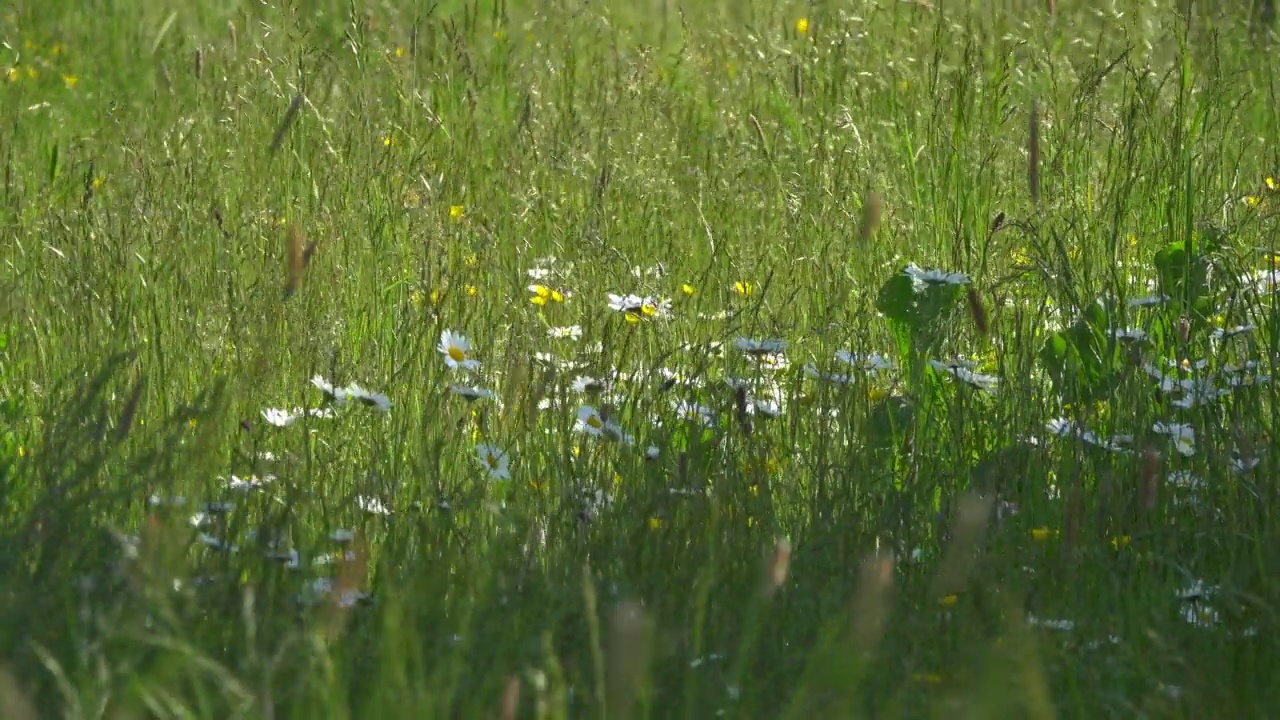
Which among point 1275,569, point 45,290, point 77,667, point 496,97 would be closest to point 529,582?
point 77,667

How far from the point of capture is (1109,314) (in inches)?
130

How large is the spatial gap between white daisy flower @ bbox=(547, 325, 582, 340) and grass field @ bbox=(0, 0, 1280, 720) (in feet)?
0.18

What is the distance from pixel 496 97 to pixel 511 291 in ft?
6.09

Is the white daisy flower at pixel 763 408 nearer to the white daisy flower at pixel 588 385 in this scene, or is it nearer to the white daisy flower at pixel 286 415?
the white daisy flower at pixel 588 385

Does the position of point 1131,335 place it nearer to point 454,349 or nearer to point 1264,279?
point 1264,279

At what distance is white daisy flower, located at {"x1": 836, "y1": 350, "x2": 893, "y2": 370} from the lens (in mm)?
3371

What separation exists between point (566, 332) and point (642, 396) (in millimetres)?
297

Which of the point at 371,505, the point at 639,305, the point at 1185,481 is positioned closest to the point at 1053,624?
the point at 1185,481

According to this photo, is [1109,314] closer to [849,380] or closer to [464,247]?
[849,380]

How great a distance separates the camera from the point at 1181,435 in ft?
10.4

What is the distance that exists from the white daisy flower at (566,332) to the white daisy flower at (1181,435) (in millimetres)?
1235

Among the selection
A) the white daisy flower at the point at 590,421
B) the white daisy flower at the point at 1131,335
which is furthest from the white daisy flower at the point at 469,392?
the white daisy flower at the point at 1131,335

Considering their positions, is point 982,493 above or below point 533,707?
above

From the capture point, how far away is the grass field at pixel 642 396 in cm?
218
